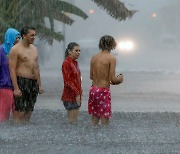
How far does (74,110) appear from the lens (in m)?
9.46

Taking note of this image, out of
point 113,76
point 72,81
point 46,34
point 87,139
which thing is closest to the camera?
point 87,139

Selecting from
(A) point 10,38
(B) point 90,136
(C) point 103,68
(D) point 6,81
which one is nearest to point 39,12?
(A) point 10,38

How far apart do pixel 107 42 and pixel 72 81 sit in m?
0.84

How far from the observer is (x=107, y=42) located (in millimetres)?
9016

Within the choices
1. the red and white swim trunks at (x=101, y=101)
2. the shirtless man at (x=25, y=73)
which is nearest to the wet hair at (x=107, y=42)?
the red and white swim trunks at (x=101, y=101)

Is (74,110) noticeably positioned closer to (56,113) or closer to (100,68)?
(100,68)

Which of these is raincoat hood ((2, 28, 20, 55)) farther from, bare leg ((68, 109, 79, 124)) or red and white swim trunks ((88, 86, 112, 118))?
red and white swim trunks ((88, 86, 112, 118))

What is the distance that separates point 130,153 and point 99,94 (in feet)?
8.54

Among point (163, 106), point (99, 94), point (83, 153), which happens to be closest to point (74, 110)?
point (99, 94)

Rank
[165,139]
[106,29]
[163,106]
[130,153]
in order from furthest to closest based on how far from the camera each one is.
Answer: [106,29]
[163,106]
[165,139]
[130,153]

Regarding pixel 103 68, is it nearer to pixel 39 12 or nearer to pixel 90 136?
pixel 90 136

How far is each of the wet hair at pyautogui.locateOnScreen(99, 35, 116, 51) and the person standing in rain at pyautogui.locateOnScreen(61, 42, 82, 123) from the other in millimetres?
495

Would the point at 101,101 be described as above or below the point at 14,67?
below

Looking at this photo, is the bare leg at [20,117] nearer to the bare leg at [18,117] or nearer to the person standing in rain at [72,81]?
the bare leg at [18,117]
